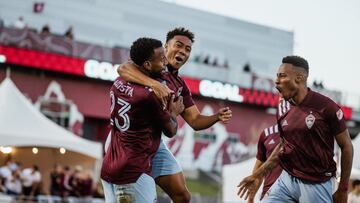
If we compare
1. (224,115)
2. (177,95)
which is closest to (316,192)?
(224,115)

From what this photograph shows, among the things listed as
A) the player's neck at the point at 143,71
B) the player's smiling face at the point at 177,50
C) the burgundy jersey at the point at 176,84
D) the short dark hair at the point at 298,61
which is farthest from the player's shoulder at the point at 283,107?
the player's neck at the point at 143,71

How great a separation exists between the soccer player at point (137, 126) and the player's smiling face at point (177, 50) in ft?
2.16

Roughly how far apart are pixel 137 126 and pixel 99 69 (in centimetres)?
2749

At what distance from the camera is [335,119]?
7309mm

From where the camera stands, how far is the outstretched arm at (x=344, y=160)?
7301 millimetres

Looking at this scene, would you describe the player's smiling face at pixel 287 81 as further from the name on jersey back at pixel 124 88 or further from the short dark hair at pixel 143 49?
the name on jersey back at pixel 124 88

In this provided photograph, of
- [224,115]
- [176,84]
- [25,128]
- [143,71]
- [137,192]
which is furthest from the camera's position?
[25,128]

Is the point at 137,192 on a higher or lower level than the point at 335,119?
lower

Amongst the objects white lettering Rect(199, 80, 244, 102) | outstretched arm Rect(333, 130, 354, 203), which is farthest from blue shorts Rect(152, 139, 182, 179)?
white lettering Rect(199, 80, 244, 102)

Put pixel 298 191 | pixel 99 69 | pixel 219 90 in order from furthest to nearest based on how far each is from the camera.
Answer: pixel 219 90 < pixel 99 69 < pixel 298 191

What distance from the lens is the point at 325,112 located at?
24.1ft

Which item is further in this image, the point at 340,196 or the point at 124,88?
the point at 340,196

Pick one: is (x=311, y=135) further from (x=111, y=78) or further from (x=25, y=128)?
(x=111, y=78)

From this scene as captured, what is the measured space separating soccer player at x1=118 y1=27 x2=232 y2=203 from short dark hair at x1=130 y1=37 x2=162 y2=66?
3.7 inches
